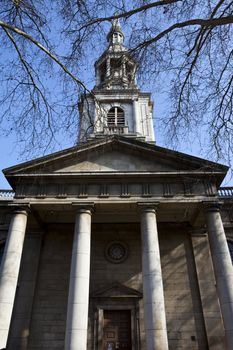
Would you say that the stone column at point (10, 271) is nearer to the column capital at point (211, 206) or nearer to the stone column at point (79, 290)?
the stone column at point (79, 290)

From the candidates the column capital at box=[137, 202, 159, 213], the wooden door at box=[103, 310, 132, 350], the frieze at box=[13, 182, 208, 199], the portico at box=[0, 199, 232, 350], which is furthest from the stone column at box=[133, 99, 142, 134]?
the wooden door at box=[103, 310, 132, 350]

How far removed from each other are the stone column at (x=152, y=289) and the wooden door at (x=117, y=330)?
4.31 metres

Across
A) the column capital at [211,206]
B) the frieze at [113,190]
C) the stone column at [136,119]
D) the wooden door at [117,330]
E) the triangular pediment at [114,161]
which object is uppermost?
the stone column at [136,119]

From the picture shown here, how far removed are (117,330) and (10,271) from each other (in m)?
A: 6.67

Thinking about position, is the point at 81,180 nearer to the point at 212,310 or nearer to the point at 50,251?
the point at 50,251

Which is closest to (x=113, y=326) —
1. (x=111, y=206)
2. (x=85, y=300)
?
(x=85, y=300)

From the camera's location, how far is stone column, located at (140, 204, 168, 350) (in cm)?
1121

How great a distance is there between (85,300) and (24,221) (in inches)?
191

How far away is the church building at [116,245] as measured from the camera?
1337 cm

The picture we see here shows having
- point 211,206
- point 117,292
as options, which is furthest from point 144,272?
point 211,206

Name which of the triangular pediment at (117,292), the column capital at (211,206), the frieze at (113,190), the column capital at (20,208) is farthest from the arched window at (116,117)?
the triangular pediment at (117,292)

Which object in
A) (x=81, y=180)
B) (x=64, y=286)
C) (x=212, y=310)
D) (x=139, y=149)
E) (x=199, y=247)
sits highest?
(x=139, y=149)

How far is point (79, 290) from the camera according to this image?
12188mm

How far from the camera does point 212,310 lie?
602 inches
